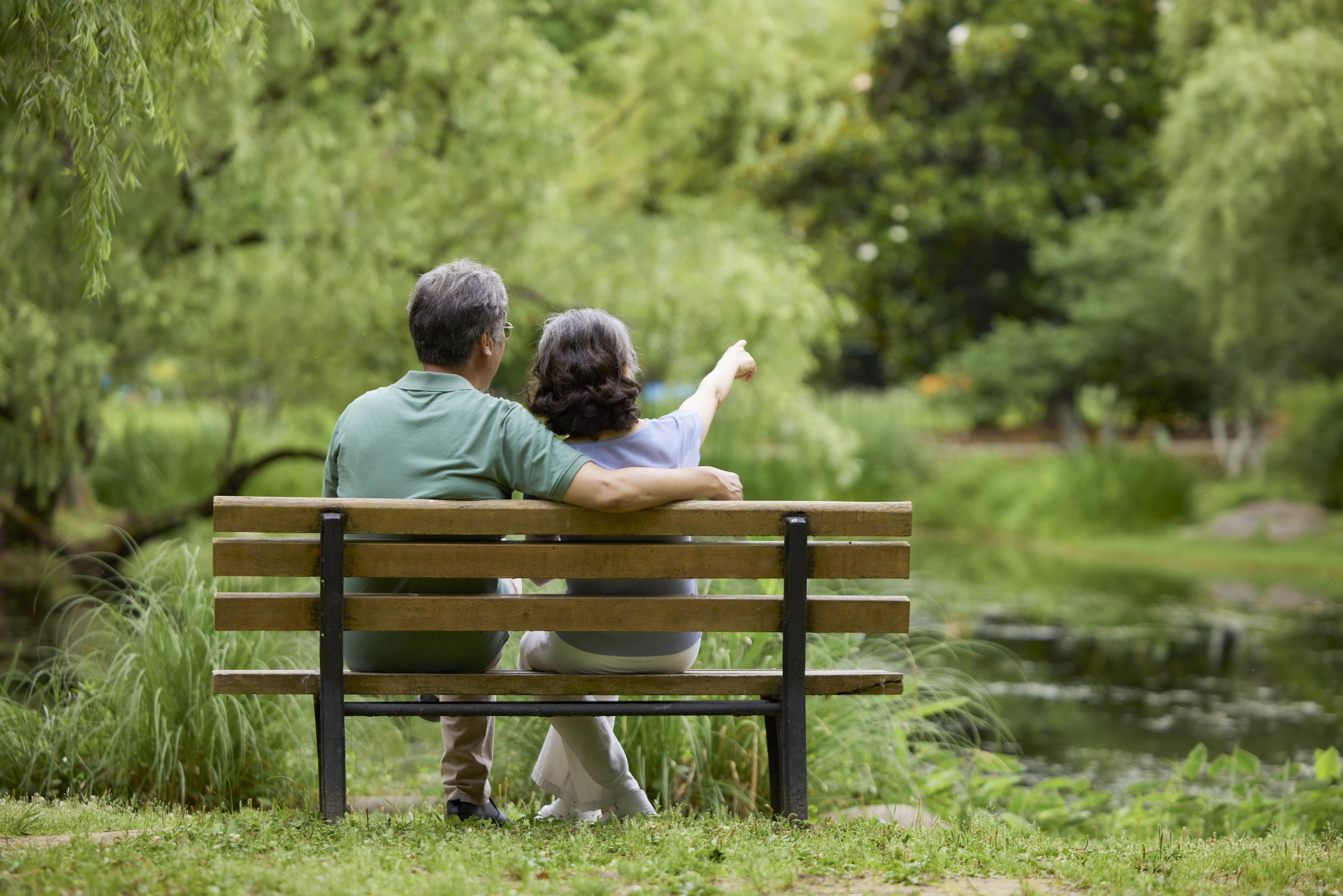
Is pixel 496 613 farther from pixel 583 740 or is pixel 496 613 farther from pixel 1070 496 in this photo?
pixel 1070 496

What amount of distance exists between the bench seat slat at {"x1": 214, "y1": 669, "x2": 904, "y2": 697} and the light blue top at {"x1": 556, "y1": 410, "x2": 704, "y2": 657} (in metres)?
0.12

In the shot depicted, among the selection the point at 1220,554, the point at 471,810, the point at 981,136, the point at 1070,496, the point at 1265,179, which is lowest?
the point at 1220,554

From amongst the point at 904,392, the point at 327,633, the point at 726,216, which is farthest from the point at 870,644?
the point at 904,392

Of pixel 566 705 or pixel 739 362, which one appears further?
pixel 739 362

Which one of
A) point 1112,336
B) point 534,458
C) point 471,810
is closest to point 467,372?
point 534,458

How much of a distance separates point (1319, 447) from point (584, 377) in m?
16.7

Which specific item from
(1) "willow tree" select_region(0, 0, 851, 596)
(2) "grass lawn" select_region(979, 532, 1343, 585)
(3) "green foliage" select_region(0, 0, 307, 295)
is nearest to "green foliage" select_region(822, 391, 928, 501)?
(2) "grass lawn" select_region(979, 532, 1343, 585)

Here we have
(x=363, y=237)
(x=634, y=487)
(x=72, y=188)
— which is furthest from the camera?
(x=363, y=237)

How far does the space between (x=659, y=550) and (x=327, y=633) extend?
A: 0.83 meters

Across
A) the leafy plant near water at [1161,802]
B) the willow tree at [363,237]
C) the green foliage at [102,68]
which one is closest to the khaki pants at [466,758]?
the green foliage at [102,68]

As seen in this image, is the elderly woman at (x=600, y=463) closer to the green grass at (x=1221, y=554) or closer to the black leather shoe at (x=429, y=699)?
the black leather shoe at (x=429, y=699)

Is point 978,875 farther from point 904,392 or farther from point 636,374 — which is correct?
point 904,392

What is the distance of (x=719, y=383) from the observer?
12.5 feet

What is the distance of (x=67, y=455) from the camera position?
998 cm
